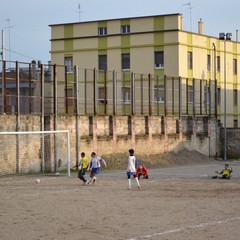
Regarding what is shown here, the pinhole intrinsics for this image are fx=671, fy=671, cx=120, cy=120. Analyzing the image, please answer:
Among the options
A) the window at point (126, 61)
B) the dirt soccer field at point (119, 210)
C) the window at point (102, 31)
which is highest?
the window at point (102, 31)

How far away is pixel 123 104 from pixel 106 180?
58.7 ft

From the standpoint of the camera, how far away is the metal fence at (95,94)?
1463 inches

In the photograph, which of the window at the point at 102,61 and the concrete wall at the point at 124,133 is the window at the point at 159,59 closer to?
the window at the point at 102,61

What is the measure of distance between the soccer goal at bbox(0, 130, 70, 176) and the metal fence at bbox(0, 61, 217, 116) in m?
1.51

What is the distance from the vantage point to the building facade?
190 feet

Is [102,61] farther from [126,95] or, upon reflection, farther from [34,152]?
[34,152]

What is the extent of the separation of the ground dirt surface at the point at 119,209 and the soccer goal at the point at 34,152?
261 centimetres

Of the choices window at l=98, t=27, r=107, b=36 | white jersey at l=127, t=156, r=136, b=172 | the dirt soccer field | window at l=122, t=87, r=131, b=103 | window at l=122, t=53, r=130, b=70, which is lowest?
the dirt soccer field

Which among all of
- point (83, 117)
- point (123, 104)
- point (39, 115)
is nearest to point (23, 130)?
point (39, 115)

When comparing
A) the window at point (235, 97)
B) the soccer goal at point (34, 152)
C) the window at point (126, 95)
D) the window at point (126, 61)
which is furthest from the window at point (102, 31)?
the soccer goal at point (34, 152)

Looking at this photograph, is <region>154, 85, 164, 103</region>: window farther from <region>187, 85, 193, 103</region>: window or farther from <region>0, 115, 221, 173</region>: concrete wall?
<region>187, 85, 193, 103</region>: window

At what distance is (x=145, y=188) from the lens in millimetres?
26516

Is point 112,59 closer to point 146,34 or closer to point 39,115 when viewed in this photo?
point 146,34

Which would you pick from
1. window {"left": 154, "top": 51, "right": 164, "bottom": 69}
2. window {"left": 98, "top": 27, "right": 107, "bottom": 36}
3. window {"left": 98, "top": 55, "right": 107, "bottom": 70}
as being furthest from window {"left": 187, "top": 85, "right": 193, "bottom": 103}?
window {"left": 98, "top": 27, "right": 107, "bottom": 36}
